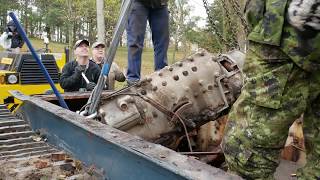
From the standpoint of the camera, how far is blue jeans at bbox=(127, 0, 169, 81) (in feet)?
13.9

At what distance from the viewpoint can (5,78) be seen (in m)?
6.79

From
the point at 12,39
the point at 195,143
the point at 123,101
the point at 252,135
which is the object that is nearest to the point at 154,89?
the point at 123,101

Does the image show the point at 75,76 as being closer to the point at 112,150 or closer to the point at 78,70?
the point at 78,70

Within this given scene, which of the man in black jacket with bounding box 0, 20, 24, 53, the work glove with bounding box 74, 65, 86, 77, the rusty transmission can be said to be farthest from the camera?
the man in black jacket with bounding box 0, 20, 24, 53

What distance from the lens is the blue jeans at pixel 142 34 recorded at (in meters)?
4.23

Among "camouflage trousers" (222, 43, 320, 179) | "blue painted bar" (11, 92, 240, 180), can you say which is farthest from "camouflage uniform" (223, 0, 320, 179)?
"blue painted bar" (11, 92, 240, 180)

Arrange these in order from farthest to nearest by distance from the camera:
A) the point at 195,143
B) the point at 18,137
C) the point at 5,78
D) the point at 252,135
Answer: the point at 5,78, the point at 195,143, the point at 18,137, the point at 252,135

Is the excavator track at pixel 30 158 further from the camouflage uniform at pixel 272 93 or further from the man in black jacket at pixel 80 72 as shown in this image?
the man in black jacket at pixel 80 72

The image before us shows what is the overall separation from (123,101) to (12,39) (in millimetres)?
4876

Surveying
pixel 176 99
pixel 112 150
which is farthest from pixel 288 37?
pixel 176 99

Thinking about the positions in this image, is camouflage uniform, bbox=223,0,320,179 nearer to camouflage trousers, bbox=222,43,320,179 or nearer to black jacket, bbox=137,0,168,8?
camouflage trousers, bbox=222,43,320,179

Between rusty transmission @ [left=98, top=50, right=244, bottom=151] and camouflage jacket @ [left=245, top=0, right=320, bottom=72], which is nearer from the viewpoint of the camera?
camouflage jacket @ [left=245, top=0, right=320, bottom=72]

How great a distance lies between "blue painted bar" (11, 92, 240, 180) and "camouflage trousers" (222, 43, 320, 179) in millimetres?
287

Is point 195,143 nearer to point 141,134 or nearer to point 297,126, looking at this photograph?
point 141,134
